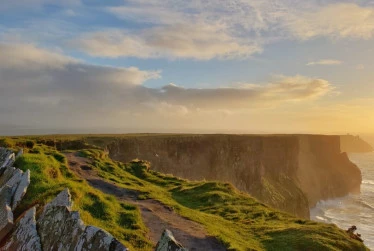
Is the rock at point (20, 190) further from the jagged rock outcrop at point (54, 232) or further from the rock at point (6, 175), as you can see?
the rock at point (6, 175)

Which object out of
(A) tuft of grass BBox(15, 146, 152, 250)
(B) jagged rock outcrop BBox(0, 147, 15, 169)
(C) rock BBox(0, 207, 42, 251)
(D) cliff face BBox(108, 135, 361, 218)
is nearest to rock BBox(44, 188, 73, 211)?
(C) rock BBox(0, 207, 42, 251)

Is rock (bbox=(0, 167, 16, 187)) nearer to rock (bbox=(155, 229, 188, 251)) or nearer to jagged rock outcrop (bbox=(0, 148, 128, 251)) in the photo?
jagged rock outcrop (bbox=(0, 148, 128, 251))

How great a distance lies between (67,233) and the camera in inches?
313

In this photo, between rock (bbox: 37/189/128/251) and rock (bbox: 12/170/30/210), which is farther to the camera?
rock (bbox: 12/170/30/210)

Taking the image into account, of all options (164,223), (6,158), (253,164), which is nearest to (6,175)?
(6,158)

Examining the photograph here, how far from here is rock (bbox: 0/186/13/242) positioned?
930 centimetres

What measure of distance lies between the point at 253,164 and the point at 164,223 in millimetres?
68761

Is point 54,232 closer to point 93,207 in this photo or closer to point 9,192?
point 9,192

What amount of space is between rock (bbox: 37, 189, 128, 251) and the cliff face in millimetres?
45433

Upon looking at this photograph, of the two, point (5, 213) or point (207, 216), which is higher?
point (5, 213)

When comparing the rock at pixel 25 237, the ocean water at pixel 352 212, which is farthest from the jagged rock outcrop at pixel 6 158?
the ocean water at pixel 352 212

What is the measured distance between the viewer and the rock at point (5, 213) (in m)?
9.30

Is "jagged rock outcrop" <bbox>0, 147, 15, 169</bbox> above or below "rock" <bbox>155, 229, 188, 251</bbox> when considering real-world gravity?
above

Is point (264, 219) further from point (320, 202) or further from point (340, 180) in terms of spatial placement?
point (340, 180)
